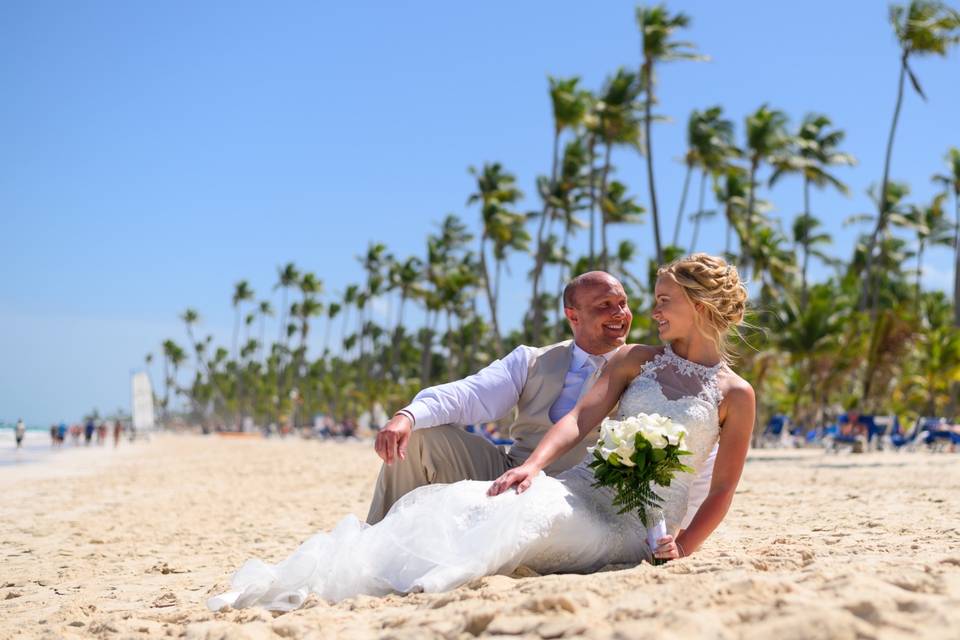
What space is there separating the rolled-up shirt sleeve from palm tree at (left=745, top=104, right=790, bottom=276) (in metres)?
36.4

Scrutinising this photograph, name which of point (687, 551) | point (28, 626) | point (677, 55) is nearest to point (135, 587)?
point (28, 626)

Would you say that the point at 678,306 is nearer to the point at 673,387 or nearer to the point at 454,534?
the point at 673,387

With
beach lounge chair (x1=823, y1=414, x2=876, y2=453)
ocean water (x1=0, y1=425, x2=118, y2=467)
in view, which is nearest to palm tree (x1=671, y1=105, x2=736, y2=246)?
beach lounge chair (x1=823, y1=414, x2=876, y2=453)

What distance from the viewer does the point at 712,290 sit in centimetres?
454

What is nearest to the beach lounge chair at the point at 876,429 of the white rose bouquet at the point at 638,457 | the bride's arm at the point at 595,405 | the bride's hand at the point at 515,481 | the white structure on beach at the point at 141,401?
the bride's arm at the point at 595,405

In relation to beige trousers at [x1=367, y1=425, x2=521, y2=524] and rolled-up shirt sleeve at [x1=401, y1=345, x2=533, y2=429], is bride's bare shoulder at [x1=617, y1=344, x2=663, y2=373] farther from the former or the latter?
beige trousers at [x1=367, y1=425, x2=521, y2=524]

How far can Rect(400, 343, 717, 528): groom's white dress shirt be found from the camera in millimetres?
4691

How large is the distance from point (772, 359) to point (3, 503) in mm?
31821

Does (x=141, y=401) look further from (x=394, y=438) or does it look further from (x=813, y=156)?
(x=394, y=438)

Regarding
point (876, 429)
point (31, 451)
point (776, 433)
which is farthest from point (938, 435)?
point (31, 451)

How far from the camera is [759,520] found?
7555mm

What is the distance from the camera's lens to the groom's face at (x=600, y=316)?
4883 millimetres

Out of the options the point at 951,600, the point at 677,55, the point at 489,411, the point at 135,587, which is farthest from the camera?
the point at 677,55

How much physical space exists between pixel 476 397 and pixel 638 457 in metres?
1.15
